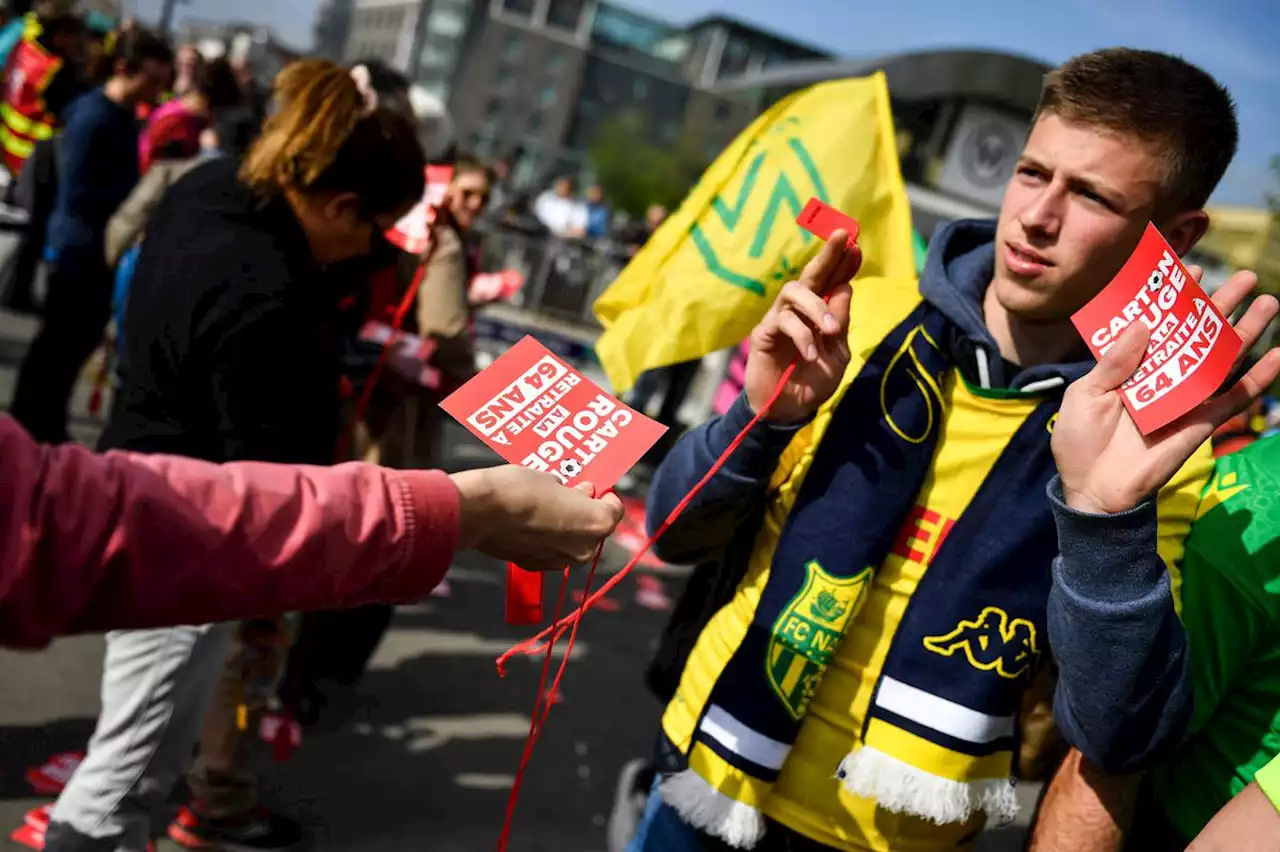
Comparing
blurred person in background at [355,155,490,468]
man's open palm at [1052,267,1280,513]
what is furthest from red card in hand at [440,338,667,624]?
blurred person in background at [355,155,490,468]

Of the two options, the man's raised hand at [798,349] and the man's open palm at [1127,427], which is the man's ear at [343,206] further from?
the man's open palm at [1127,427]

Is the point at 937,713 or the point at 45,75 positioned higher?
the point at 45,75

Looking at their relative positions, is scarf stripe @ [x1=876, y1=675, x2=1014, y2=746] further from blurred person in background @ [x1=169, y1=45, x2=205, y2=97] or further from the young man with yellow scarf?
blurred person in background @ [x1=169, y1=45, x2=205, y2=97]

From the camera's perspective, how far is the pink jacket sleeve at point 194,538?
1.14m

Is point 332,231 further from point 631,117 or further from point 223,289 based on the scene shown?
point 631,117

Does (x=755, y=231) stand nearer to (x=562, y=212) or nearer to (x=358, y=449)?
(x=358, y=449)

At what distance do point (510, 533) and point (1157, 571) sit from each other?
2.95 ft

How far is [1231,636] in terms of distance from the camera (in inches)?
65.9

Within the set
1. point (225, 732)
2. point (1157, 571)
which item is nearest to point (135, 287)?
point (225, 732)

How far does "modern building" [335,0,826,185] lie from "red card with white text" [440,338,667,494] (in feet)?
258

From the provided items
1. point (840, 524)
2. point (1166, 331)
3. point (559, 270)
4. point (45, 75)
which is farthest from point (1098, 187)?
point (559, 270)

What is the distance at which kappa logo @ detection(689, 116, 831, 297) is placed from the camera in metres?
2.78

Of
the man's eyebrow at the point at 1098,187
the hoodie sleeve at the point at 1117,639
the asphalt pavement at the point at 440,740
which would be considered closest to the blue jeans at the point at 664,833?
the hoodie sleeve at the point at 1117,639

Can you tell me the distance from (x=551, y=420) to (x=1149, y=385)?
Result: 0.85 metres
